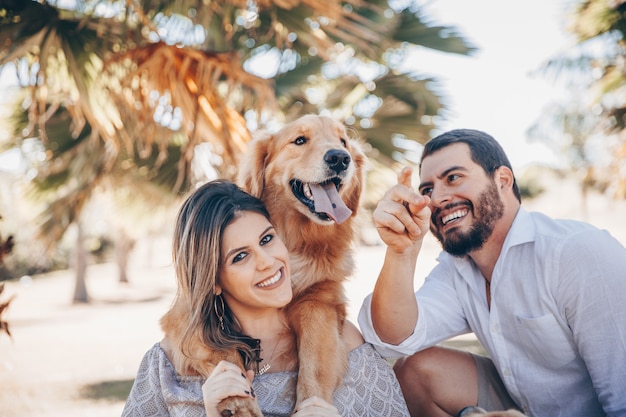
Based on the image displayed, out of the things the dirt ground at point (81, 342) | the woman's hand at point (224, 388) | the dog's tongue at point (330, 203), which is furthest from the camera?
the dirt ground at point (81, 342)

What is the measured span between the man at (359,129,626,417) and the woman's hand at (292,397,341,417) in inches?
21.4

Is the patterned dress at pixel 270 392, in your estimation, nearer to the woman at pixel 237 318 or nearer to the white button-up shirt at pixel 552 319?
the woman at pixel 237 318

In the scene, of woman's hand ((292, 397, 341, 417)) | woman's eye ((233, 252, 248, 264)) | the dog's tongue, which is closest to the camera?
woman's hand ((292, 397, 341, 417))

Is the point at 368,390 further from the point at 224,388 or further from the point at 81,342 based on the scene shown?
the point at 81,342

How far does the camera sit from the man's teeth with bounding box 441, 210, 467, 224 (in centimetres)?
268

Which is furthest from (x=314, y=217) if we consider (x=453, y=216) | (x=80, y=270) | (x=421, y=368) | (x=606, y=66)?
(x=80, y=270)

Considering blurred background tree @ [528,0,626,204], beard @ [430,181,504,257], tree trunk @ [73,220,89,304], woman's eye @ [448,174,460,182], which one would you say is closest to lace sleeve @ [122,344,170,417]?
beard @ [430,181,504,257]

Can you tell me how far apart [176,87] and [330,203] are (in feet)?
8.59

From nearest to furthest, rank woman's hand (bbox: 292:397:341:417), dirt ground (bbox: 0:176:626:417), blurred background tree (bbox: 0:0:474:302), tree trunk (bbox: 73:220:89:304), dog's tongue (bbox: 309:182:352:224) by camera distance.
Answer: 1. woman's hand (bbox: 292:397:341:417)
2. dog's tongue (bbox: 309:182:352:224)
3. blurred background tree (bbox: 0:0:474:302)
4. dirt ground (bbox: 0:176:626:417)
5. tree trunk (bbox: 73:220:89:304)

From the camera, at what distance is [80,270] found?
621 inches

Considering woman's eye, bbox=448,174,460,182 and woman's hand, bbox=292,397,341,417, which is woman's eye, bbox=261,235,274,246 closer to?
woman's hand, bbox=292,397,341,417

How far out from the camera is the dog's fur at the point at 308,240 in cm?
224

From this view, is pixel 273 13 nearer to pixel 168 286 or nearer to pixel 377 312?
pixel 377 312

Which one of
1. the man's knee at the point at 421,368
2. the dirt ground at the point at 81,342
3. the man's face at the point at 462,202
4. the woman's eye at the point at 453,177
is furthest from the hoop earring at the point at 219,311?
the woman's eye at the point at 453,177
